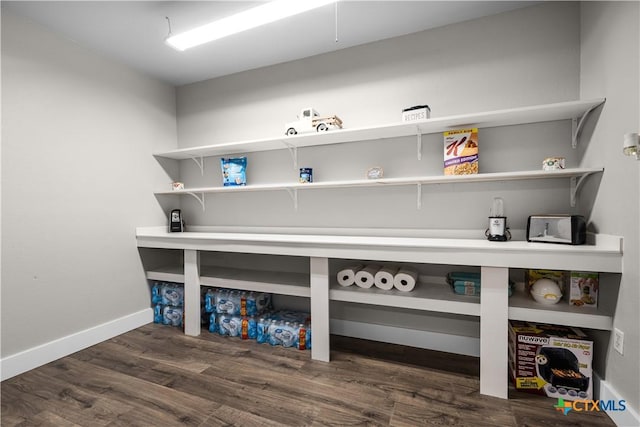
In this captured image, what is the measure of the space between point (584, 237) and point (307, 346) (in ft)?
6.37

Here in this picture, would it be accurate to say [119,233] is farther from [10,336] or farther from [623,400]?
[623,400]

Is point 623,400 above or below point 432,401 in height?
above

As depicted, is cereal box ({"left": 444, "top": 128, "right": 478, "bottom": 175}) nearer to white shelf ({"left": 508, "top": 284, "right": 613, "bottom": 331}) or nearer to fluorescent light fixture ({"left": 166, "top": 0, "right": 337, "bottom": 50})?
white shelf ({"left": 508, "top": 284, "right": 613, "bottom": 331})

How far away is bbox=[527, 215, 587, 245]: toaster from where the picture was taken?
1.63m

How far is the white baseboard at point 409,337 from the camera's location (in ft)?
6.97

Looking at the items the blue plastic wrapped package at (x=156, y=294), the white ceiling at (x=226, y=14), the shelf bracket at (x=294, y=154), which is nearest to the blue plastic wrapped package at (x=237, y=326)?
the blue plastic wrapped package at (x=156, y=294)

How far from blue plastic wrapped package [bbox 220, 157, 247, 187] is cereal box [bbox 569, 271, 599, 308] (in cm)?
259

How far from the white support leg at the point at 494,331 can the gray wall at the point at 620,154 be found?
18.9 inches

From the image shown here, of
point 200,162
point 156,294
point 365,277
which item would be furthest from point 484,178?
point 156,294

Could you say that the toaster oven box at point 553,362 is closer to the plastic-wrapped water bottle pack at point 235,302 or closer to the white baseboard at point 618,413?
the white baseboard at point 618,413

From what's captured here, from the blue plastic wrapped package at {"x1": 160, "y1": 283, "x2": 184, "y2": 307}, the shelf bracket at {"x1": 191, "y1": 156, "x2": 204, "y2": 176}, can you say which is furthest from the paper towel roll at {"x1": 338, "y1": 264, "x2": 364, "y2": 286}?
the shelf bracket at {"x1": 191, "y1": 156, "x2": 204, "y2": 176}

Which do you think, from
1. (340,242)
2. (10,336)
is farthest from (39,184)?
(340,242)

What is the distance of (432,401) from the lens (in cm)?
160

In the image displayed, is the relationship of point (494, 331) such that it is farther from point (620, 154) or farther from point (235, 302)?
point (235, 302)
